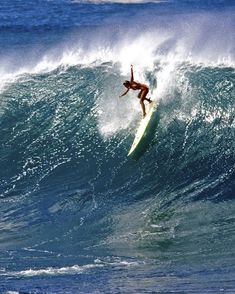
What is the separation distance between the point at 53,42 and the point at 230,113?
9.53m

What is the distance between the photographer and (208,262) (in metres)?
13.3

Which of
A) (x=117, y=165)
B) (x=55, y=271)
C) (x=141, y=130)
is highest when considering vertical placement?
(x=141, y=130)

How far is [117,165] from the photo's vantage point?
18047 millimetres

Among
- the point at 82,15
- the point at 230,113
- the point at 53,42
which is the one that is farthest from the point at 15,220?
the point at 82,15

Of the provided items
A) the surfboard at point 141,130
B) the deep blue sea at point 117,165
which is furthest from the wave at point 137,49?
the surfboard at point 141,130

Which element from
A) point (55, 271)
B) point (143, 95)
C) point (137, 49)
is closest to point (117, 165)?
point (143, 95)

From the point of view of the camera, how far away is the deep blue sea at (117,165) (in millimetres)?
13477

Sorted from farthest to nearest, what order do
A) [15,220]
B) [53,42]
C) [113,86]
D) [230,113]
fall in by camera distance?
[53,42] < [113,86] < [230,113] < [15,220]

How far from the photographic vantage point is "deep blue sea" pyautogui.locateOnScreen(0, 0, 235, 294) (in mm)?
13477

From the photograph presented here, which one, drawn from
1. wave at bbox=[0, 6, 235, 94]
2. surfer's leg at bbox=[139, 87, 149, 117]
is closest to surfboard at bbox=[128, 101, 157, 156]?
surfer's leg at bbox=[139, 87, 149, 117]

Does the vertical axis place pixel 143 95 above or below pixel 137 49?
below

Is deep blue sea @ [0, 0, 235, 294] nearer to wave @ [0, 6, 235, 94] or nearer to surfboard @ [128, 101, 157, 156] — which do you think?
wave @ [0, 6, 235, 94]

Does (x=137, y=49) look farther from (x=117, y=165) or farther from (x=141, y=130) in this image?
(x=117, y=165)

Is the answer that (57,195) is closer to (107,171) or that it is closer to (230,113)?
(107,171)
